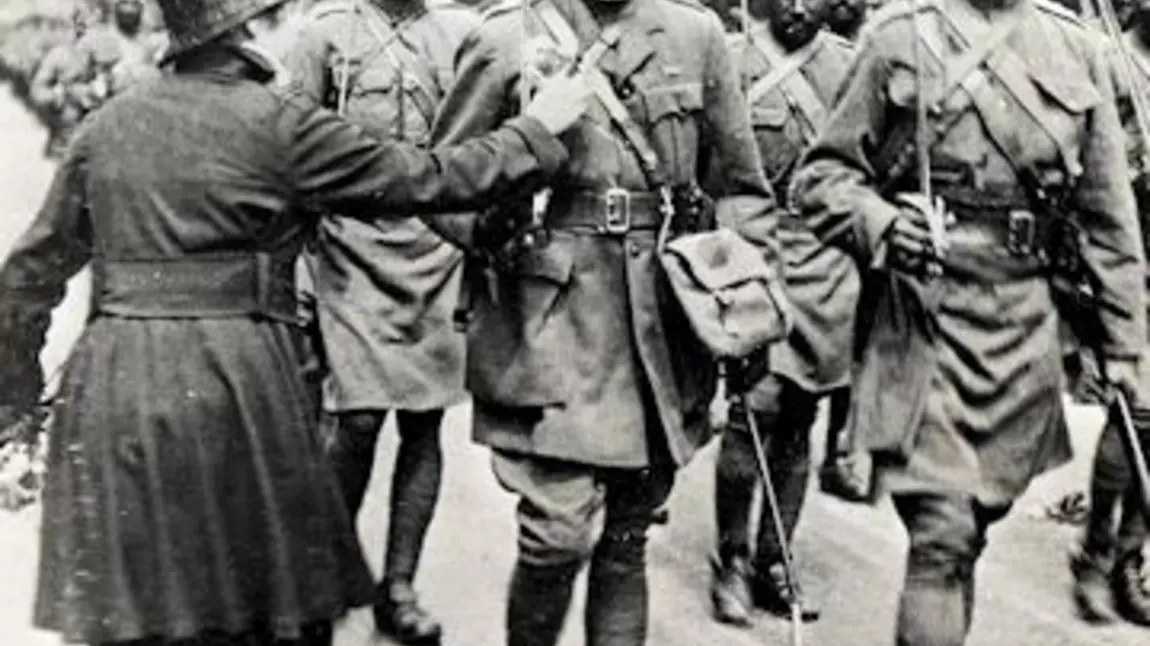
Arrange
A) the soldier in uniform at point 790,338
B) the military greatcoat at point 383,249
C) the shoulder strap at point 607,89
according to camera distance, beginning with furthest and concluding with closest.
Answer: the soldier in uniform at point 790,338
the military greatcoat at point 383,249
the shoulder strap at point 607,89

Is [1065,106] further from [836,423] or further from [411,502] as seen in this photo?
[836,423]

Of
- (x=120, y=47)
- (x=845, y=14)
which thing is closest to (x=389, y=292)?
(x=120, y=47)

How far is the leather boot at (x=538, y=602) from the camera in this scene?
4.85 m

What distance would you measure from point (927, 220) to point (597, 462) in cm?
92

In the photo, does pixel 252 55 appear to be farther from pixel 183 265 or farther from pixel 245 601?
pixel 245 601

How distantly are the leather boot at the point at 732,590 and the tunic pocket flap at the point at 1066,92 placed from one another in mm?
2004

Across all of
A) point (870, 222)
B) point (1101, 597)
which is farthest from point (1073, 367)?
point (870, 222)

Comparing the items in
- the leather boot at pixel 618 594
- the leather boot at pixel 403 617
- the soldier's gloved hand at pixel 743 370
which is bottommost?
the leather boot at pixel 403 617

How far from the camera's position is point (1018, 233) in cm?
487

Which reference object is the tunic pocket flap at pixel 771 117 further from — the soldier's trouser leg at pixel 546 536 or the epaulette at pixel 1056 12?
the soldier's trouser leg at pixel 546 536

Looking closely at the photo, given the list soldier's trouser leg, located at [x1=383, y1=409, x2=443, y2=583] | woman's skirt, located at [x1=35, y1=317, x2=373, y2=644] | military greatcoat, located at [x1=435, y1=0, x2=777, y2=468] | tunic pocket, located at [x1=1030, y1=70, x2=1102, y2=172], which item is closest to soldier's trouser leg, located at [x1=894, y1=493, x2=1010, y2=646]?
military greatcoat, located at [x1=435, y1=0, x2=777, y2=468]

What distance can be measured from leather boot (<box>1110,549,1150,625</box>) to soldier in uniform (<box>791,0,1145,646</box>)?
1.42 meters

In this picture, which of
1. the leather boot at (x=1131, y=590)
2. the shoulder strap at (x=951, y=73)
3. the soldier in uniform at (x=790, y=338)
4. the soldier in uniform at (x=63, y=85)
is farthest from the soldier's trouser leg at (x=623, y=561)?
the leather boot at (x=1131, y=590)

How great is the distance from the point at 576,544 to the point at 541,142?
0.95 meters
